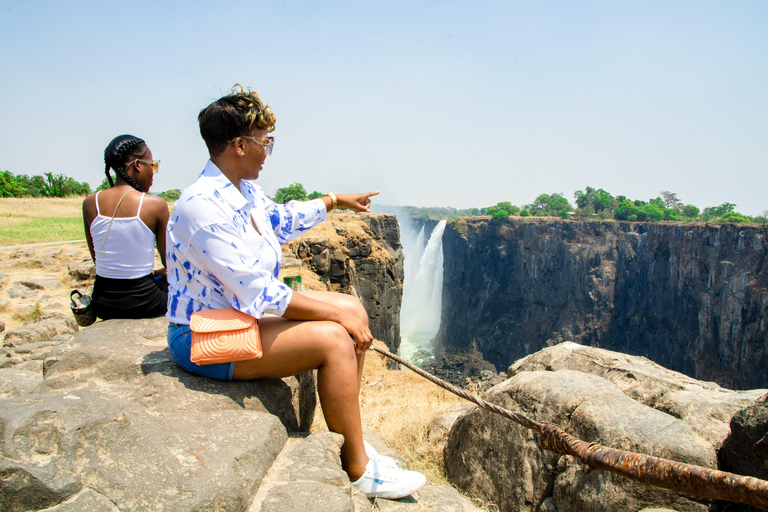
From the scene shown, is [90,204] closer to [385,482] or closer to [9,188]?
[385,482]

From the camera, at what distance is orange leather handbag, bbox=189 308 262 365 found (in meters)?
2.40

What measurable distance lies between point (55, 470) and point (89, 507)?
0.67ft

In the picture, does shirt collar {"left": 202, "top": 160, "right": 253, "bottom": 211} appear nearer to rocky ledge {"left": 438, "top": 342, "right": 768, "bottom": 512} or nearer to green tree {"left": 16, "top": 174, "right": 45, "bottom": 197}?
rocky ledge {"left": 438, "top": 342, "right": 768, "bottom": 512}

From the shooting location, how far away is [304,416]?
332 centimetres

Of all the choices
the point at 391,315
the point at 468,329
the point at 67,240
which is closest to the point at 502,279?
the point at 468,329

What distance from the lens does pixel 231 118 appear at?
2604 millimetres

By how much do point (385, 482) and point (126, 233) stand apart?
9.18ft

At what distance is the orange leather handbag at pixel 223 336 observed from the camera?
7.89 feet

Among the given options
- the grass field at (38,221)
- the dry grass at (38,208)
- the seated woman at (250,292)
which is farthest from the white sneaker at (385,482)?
the dry grass at (38,208)

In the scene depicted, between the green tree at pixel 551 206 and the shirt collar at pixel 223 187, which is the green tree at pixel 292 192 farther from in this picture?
the shirt collar at pixel 223 187

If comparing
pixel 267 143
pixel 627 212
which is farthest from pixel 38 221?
pixel 627 212

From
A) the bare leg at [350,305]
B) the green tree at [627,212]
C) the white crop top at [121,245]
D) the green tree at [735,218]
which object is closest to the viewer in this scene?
the bare leg at [350,305]

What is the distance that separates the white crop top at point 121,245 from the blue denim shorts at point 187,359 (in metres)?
1.22

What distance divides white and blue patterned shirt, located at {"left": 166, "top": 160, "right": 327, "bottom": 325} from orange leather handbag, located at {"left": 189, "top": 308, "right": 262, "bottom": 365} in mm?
76
